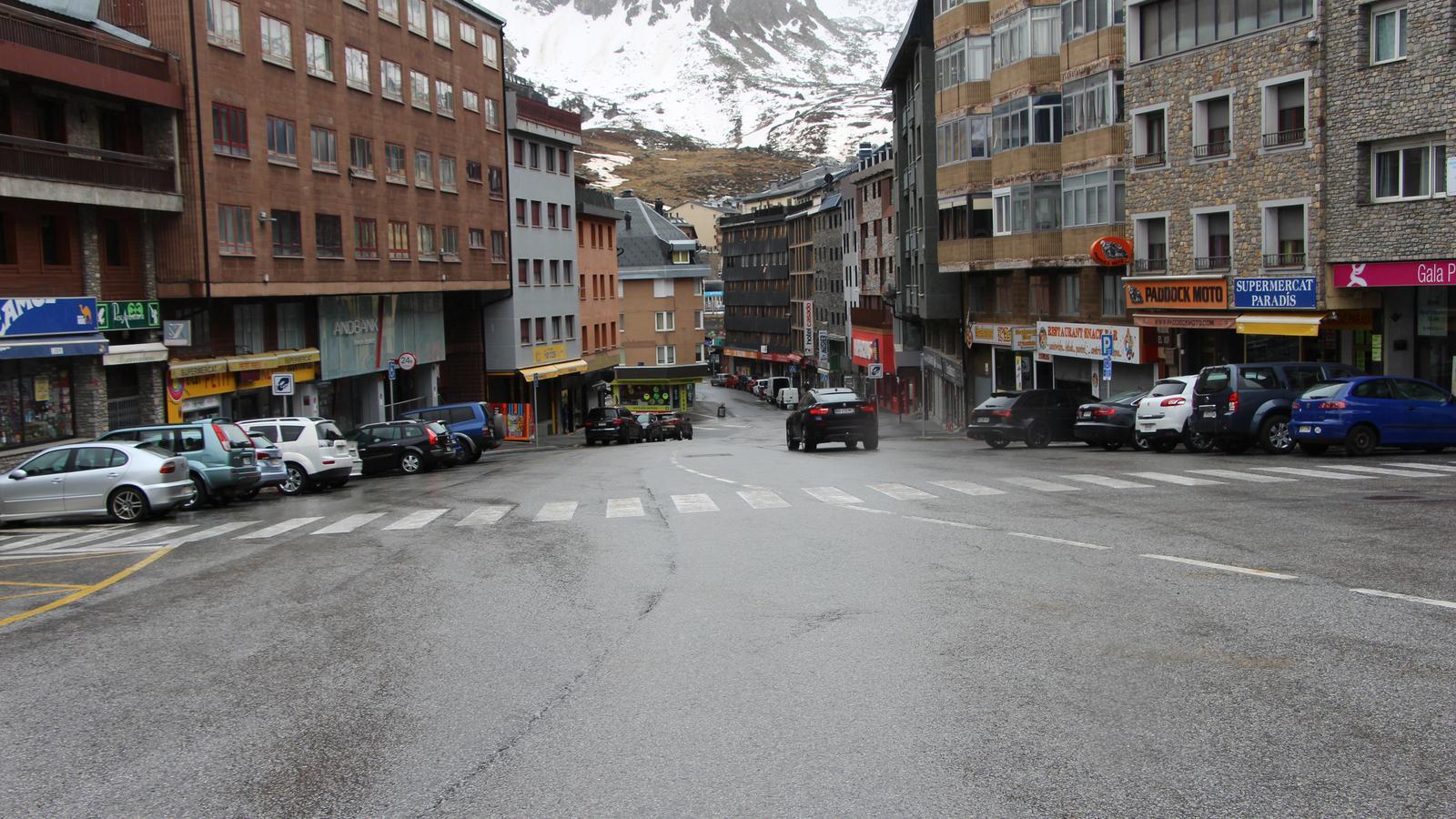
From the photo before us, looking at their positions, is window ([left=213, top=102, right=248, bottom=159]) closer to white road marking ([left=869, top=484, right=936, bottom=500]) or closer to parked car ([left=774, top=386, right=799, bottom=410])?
white road marking ([left=869, top=484, right=936, bottom=500])

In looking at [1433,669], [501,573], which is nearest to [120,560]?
[501,573]

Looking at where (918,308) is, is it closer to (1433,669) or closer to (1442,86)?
(1442,86)

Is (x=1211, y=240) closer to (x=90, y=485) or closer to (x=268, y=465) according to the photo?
(x=268, y=465)

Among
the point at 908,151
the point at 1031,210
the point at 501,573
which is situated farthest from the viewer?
the point at 908,151

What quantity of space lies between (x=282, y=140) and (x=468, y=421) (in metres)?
10.4

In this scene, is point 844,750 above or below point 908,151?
below

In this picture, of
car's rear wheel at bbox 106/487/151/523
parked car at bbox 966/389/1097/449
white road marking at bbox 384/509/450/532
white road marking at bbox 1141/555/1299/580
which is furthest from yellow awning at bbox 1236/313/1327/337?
car's rear wheel at bbox 106/487/151/523

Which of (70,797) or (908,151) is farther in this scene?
(908,151)

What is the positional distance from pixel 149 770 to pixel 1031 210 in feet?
133

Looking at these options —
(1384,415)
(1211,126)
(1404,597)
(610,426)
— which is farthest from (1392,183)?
(610,426)

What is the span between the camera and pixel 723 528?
16.4 m

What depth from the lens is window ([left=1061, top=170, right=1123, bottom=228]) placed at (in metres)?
39.9

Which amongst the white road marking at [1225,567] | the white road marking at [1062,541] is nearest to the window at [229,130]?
the white road marking at [1062,541]

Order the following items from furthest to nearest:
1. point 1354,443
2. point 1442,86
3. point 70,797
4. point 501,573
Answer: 1. point 1442,86
2. point 1354,443
3. point 501,573
4. point 70,797
